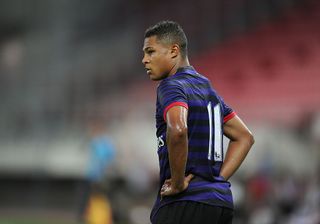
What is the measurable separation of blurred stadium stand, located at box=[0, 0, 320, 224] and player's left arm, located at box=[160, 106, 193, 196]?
9941mm

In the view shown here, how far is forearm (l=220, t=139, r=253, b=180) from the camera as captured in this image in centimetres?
486

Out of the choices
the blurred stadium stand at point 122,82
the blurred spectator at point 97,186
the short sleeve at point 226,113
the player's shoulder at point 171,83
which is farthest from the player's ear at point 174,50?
the blurred stadium stand at point 122,82

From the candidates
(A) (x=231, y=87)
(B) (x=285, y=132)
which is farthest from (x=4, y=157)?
(B) (x=285, y=132)

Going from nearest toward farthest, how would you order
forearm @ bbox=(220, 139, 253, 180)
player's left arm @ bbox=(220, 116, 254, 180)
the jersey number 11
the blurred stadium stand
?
the jersey number 11, forearm @ bbox=(220, 139, 253, 180), player's left arm @ bbox=(220, 116, 254, 180), the blurred stadium stand

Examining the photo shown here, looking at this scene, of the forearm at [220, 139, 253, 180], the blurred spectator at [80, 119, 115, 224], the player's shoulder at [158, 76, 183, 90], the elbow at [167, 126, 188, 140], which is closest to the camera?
the elbow at [167, 126, 188, 140]

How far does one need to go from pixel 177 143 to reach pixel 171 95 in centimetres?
27

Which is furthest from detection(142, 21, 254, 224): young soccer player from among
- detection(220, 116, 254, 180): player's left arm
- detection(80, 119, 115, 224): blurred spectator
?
detection(80, 119, 115, 224): blurred spectator

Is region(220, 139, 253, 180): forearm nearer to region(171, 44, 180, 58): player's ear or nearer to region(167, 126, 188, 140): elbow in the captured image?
region(167, 126, 188, 140): elbow

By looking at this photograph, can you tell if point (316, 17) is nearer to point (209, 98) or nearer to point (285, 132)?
point (285, 132)

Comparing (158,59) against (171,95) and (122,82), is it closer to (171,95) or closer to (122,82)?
(171,95)

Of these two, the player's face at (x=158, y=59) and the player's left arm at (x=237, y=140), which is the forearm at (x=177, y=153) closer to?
the player's face at (x=158, y=59)

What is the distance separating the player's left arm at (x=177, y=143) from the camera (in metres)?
4.27

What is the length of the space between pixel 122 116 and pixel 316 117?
15.7 feet

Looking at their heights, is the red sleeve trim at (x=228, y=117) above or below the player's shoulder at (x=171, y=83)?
below
